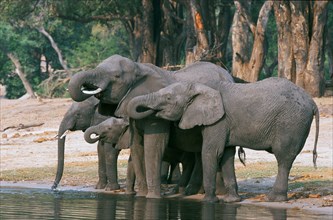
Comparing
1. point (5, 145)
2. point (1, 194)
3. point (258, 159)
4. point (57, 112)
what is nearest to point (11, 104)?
point (57, 112)

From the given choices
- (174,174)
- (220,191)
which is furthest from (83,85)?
(174,174)

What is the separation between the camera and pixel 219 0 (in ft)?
161

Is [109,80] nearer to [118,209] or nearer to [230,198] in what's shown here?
[118,209]

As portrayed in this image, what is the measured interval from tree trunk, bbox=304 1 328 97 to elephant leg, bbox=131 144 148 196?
20442mm

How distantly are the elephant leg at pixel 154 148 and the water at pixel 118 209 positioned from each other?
33cm

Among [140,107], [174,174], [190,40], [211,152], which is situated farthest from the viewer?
[190,40]

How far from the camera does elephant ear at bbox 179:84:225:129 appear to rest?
1805 centimetres

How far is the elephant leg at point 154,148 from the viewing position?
18297 millimetres

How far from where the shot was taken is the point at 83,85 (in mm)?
18031

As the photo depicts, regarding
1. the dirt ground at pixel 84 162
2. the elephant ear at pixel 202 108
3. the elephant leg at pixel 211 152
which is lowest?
the dirt ground at pixel 84 162

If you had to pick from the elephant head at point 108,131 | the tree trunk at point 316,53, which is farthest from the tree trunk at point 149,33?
the elephant head at point 108,131

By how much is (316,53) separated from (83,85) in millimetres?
21787

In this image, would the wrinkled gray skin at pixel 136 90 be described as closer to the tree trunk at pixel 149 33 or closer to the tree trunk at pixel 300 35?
the tree trunk at pixel 300 35

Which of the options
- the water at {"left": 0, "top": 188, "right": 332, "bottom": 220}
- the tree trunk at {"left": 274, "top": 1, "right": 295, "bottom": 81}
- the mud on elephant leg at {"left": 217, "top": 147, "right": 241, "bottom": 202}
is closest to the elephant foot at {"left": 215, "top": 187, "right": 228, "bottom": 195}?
the mud on elephant leg at {"left": 217, "top": 147, "right": 241, "bottom": 202}
